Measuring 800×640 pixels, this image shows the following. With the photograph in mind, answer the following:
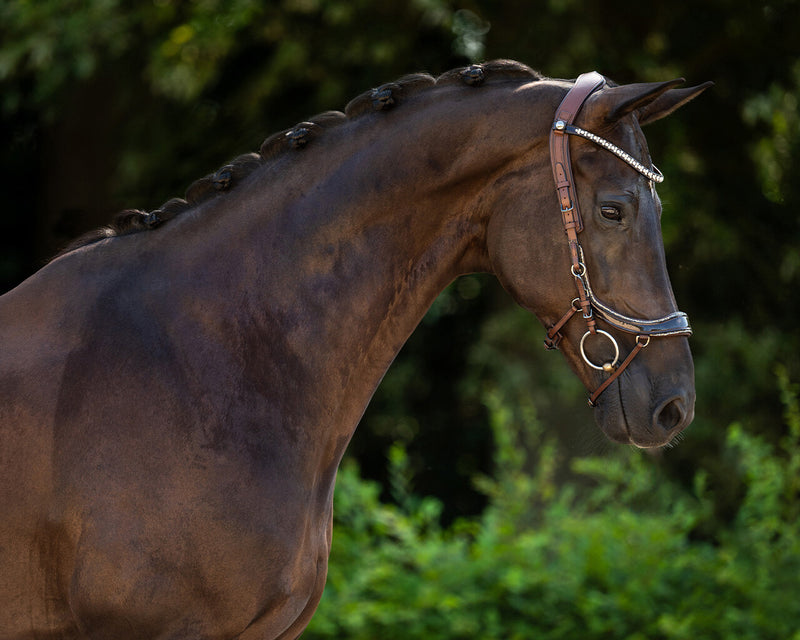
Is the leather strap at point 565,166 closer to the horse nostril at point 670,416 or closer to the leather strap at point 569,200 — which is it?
the leather strap at point 569,200

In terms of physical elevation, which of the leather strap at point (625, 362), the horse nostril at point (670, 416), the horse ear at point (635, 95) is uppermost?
the horse ear at point (635, 95)

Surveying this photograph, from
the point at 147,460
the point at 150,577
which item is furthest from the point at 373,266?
the point at 150,577

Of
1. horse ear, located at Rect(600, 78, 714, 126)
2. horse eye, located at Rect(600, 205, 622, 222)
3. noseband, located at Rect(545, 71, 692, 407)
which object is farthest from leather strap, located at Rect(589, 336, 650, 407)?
horse ear, located at Rect(600, 78, 714, 126)

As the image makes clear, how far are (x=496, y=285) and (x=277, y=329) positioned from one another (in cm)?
526

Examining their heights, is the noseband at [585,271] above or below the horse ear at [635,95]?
below

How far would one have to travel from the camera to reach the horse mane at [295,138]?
2.30 m

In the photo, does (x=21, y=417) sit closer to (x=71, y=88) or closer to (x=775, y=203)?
(x=71, y=88)

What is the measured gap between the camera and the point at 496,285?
7344 mm

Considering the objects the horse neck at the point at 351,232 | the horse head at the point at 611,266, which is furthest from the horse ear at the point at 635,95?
the horse neck at the point at 351,232

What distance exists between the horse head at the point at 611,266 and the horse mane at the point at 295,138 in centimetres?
22

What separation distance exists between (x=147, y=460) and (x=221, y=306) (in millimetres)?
399

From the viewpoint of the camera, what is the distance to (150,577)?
198 centimetres

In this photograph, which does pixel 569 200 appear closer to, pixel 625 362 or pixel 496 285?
pixel 625 362

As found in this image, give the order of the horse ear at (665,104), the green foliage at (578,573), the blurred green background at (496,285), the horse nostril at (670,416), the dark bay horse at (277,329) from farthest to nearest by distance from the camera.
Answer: the blurred green background at (496,285) < the green foliage at (578,573) < the horse ear at (665,104) < the horse nostril at (670,416) < the dark bay horse at (277,329)
